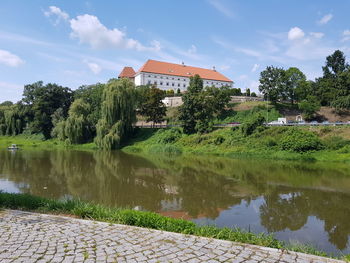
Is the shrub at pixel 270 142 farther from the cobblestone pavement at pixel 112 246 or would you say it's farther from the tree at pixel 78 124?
the tree at pixel 78 124

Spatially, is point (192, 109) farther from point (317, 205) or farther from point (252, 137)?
point (317, 205)

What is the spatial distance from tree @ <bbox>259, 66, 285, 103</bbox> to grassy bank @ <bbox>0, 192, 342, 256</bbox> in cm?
3925

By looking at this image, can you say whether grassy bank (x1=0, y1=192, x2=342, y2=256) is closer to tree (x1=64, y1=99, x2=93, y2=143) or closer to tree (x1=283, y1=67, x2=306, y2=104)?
tree (x1=64, y1=99, x2=93, y2=143)

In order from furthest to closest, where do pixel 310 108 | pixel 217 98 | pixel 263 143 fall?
pixel 217 98 < pixel 310 108 < pixel 263 143

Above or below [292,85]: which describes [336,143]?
below

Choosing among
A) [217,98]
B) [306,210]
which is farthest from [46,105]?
[306,210]

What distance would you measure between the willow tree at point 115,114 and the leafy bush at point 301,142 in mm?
20084

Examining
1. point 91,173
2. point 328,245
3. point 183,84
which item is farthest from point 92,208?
point 183,84

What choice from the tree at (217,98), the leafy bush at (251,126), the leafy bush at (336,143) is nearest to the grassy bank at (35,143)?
the tree at (217,98)

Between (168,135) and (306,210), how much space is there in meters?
28.4

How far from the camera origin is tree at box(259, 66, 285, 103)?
42312 millimetres

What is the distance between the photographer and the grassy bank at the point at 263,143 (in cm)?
2523

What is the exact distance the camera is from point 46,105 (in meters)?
50.2

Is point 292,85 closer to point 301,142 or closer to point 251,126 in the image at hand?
point 251,126
